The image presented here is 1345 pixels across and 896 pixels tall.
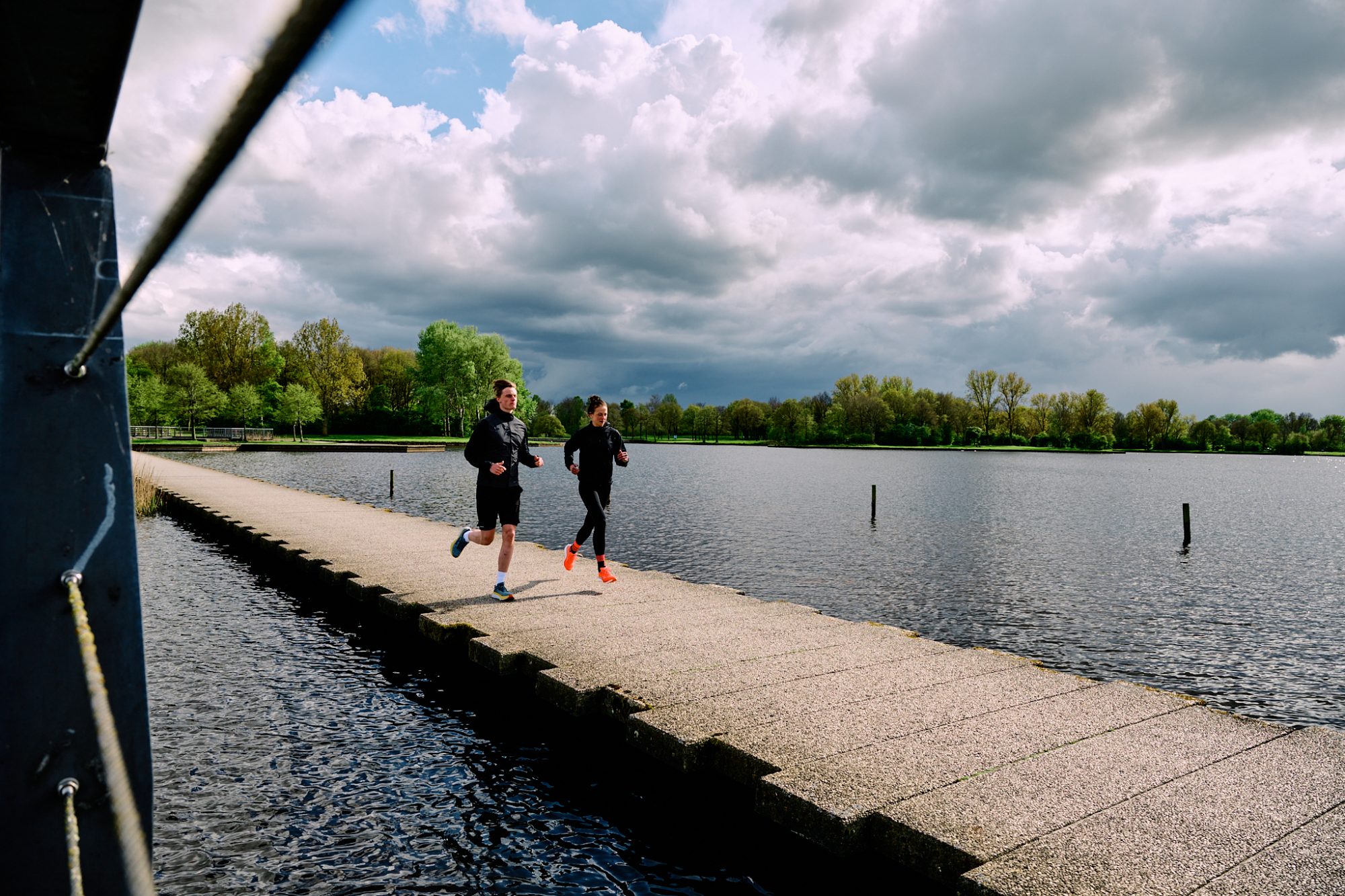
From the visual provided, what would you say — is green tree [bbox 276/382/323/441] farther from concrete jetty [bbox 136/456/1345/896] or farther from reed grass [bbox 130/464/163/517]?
concrete jetty [bbox 136/456/1345/896]

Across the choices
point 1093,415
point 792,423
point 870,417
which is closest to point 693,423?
point 792,423

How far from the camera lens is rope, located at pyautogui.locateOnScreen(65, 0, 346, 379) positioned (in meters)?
0.65

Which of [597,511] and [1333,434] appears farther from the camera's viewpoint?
[1333,434]

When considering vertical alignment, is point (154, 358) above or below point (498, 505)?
above

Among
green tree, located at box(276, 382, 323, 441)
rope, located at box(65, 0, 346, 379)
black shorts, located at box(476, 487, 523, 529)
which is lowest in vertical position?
black shorts, located at box(476, 487, 523, 529)

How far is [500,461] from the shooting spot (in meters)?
9.55

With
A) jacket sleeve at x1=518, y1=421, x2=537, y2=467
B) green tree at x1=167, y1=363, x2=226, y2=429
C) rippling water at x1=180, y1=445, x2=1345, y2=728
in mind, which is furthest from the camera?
green tree at x1=167, y1=363, x2=226, y2=429

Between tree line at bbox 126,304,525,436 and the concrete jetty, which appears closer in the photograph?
the concrete jetty

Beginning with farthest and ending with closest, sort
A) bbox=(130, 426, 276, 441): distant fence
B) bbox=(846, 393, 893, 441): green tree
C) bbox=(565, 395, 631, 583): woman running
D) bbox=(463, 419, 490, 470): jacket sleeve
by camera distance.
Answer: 1. bbox=(846, 393, 893, 441): green tree
2. bbox=(130, 426, 276, 441): distant fence
3. bbox=(565, 395, 631, 583): woman running
4. bbox=(463, 419, 490, 470): jacket sleeve

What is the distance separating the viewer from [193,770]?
6.14 m

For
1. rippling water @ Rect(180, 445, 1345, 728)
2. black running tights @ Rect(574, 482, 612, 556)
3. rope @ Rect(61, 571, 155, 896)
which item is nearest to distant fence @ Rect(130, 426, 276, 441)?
rippling water @ Rect(180, 445, 1345, 728)

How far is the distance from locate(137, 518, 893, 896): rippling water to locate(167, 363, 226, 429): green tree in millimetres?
73983

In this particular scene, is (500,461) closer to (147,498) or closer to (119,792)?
(119,792)

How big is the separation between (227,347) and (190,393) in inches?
523
